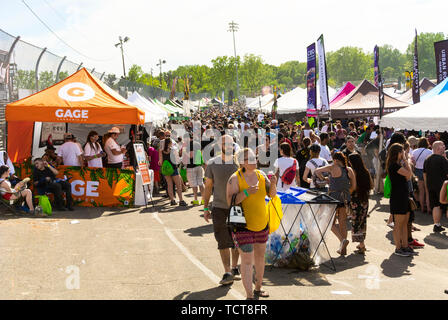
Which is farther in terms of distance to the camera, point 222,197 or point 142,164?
point 142,164

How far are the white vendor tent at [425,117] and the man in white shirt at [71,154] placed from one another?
7.93 meters

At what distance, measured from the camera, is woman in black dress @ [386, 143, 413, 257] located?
7496 mm

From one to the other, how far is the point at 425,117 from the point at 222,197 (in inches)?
280

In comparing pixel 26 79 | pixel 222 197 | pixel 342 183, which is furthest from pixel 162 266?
pixel 26 79

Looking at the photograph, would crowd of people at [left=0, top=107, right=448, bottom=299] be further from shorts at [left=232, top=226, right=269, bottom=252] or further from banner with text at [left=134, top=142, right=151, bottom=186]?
banner with text at [left=134, top=142, right=151, bottom=186]

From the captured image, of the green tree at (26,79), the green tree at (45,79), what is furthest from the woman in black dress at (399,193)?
the green tree at (45,79)

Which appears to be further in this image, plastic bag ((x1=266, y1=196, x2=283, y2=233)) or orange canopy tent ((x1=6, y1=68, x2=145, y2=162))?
orange canopy tent ((x1=6, y1=68, x2=145, y2=162))

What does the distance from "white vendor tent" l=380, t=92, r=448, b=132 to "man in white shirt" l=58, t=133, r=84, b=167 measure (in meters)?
7.93

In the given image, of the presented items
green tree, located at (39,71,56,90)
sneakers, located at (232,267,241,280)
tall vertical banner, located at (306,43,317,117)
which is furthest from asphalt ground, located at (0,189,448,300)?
tall vertical banner, located at (306,43,317,117)

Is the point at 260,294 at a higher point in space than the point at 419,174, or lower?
lower

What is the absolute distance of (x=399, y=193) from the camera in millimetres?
7539

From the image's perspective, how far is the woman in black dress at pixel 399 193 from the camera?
24.6ft

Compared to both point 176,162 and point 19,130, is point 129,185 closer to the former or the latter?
point 176,162

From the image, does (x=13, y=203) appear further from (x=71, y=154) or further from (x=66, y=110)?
(x=66, y=110)
